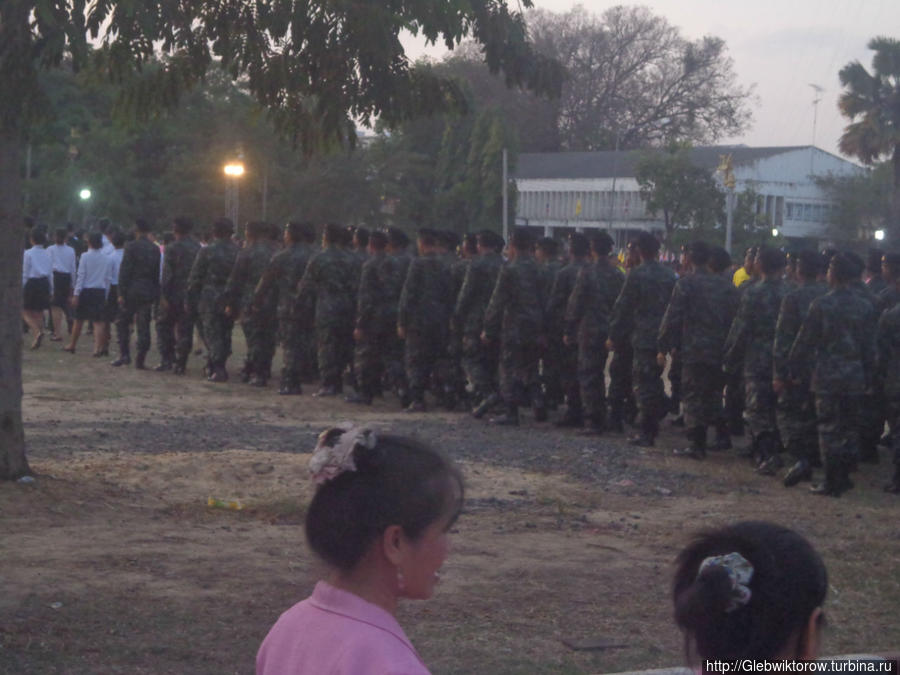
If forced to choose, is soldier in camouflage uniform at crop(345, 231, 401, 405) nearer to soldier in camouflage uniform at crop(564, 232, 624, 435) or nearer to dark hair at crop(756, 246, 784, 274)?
soldier in camouflage uniform at crop(564, 232, 624, 435)

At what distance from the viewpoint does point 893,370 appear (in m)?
11.2

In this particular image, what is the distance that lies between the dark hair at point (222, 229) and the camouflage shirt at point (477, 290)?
4.24 meters

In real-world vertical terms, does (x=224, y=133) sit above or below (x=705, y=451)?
above

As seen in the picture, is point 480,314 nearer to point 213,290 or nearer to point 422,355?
point 422,355

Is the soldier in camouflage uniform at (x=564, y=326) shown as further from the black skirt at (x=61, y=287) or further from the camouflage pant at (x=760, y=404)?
the black skirt at (x=61, y=287)

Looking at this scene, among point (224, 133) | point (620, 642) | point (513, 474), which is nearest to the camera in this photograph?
point (620, 642)

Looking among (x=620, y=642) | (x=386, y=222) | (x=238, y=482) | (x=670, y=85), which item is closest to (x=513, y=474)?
(x=238, y=482)

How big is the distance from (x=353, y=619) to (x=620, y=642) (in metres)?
4.31

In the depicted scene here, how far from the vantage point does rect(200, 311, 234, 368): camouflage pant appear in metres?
17.5

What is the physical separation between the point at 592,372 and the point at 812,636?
1140 cm

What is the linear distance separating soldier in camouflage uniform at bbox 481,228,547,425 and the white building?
1658 inches

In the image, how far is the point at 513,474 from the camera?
1115 cm

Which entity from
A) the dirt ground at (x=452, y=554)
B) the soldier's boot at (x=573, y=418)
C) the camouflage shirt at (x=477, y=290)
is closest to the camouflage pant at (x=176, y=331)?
the dirt ground at (x=452, y=554)

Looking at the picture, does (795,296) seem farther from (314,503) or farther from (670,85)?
(670,85)
